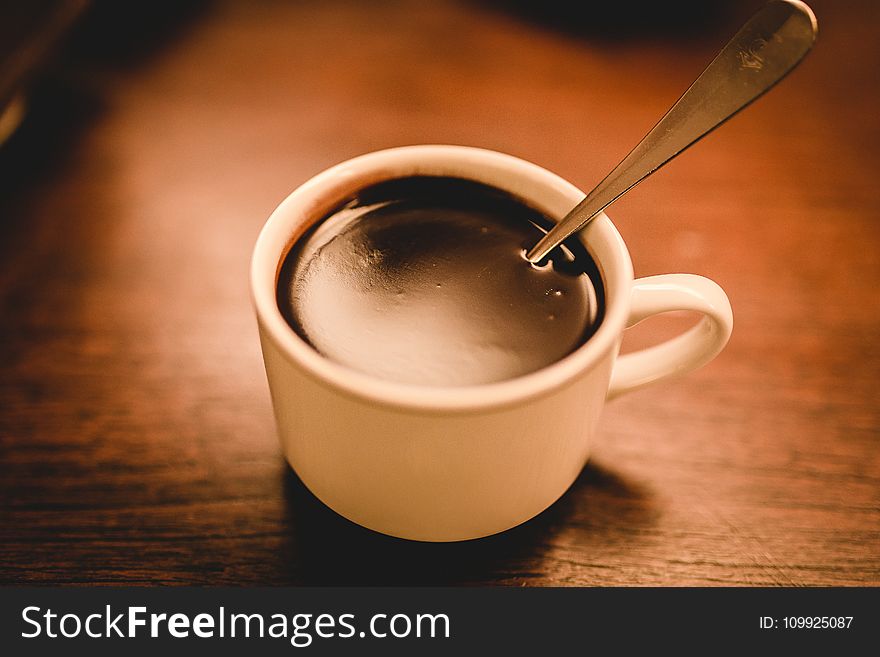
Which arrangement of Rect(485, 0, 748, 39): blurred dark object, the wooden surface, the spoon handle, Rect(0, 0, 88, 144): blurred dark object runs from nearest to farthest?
1. the spoon handle
2. the wooden surface
3. Rect(0, 0, 88, 144): blurred dark object
4. Rect(485, 0, 748, 39): blurred dark object

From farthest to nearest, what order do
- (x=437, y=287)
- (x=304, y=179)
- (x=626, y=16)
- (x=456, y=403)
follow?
(x=626, y=16)
(x=304, y=179)
(x=437, y=287)
(x=456, y=403)

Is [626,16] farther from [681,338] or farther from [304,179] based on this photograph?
[681,338]

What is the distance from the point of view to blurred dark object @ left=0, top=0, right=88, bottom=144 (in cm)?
96

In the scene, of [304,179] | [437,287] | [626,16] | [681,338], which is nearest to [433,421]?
[437,287]

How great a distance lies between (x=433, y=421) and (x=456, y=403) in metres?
0.02

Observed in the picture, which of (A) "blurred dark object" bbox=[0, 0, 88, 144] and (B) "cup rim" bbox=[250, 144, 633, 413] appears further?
(A) "blurred dark object" bbox=[0, 0, 88, 144]

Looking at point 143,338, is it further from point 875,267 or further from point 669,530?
point 875,267

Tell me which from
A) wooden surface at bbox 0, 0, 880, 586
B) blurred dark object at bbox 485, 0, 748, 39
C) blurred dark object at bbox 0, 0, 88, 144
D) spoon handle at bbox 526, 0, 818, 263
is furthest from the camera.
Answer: blurred dark object at bbox 485, 0, 748, 39

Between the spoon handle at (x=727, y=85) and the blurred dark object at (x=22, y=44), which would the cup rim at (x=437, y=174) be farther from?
the blurred dark object at (x=22, y=44)

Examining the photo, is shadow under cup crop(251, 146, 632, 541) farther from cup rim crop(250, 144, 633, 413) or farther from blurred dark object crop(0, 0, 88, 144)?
blurred dark object crop(0, 0, 88, 144)

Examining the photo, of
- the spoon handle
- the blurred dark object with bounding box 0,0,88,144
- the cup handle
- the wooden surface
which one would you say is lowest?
the blurred dark object with bounding box 0,0,88,144

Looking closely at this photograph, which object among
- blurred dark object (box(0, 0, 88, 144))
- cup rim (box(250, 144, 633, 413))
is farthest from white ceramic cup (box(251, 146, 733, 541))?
blurred dark object (box(0, 0, 88, 144))

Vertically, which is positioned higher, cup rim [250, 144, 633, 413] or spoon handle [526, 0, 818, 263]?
spoon handle [526, 0, 818, 263]

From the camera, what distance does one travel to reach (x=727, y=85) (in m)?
0.48
